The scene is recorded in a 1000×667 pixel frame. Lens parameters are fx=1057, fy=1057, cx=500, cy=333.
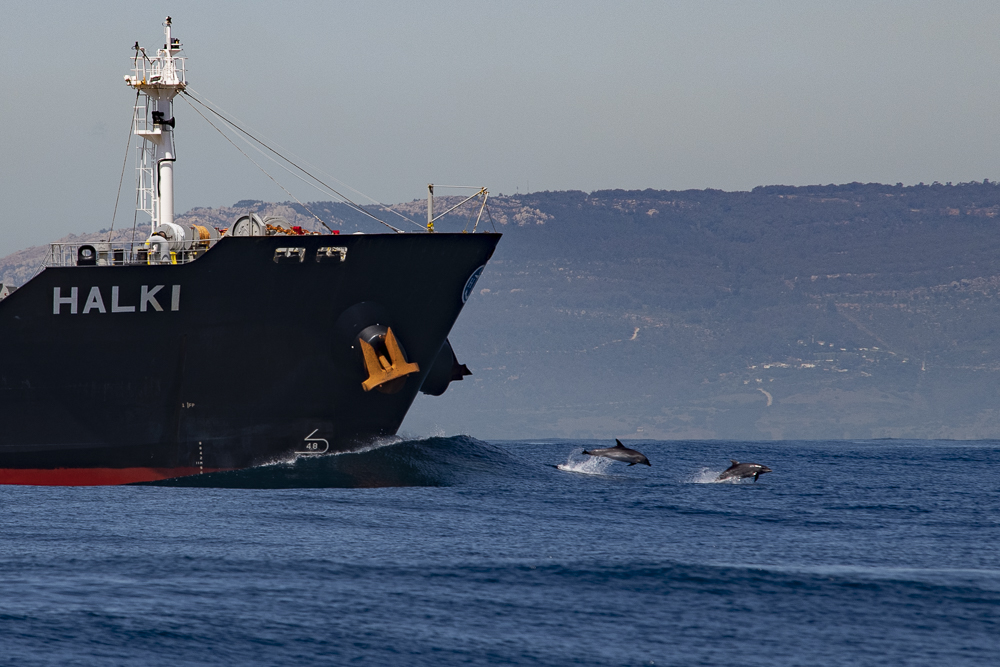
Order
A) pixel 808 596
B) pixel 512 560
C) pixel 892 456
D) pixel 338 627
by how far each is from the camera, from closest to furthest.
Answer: pixel 338 627, pixel 808 596, pixel 512 560, pixel 892 456

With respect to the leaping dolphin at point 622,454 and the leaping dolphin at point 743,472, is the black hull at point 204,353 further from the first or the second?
the leaping dolphin at point 743,472

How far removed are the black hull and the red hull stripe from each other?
0.05m

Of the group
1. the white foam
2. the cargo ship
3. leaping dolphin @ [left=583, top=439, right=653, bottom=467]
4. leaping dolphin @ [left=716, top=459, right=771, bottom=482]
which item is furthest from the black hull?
leaping dolphin @ [left=716, top=459, right=771, bottom=482]

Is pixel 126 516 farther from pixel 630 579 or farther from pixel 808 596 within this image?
Answer: pixel 808 596

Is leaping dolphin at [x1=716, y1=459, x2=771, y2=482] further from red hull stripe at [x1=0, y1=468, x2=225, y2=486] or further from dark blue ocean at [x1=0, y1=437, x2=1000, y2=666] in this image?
red hull stripe at [x1=0, y1=468, x2=225, y2=486]

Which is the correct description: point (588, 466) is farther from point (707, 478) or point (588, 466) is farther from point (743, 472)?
point (743, 472)

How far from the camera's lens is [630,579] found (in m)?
21.0

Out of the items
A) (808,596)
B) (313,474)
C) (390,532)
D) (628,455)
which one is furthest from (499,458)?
(808,596)

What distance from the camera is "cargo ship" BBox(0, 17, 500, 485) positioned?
33.0 m

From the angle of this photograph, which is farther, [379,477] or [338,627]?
[379,477]

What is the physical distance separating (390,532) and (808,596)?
1021 centimetres

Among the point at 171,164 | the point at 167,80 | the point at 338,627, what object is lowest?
the point at 338,627

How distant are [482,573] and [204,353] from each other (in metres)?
15.7

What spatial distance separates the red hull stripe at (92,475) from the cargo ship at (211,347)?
5 cm
